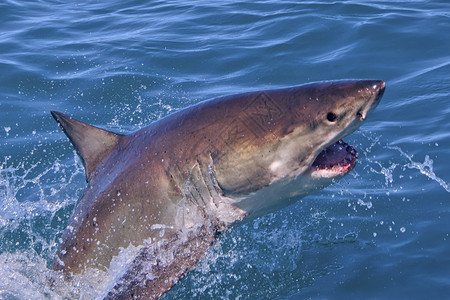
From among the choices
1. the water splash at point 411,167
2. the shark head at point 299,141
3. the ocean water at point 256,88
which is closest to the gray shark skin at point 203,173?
the shark head at point 299,141

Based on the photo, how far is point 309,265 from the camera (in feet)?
17.3

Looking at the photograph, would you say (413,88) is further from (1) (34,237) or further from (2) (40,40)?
(2) (40,40)

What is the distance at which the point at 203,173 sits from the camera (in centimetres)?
423

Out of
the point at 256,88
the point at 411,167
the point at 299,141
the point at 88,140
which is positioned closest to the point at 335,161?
the point at 299,141

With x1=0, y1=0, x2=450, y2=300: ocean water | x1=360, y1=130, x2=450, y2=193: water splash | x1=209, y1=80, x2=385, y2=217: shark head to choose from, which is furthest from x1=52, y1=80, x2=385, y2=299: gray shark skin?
x1=360, y1=130, x2=450, y2=193: water splash

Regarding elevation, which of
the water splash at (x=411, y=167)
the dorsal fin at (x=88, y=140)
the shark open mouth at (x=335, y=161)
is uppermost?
the dorsal fin at (x=88, y=140)

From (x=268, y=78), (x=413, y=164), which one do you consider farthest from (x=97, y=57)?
(x=413, y=164)

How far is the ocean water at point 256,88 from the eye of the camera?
5160 millimetres

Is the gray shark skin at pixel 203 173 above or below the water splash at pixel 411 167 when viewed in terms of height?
above

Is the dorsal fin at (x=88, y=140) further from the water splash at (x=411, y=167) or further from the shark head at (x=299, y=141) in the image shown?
the water splash at (x=411, y=167)

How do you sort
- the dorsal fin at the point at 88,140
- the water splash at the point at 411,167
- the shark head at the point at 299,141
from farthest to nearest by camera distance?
1. the water splash at the point at 411,167
2. the dorsal fin at the point at 88,140
3. the shark head at the point at 299,141

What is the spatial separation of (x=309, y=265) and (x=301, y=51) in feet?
15.6

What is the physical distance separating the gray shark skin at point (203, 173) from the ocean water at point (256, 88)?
1.40 feet

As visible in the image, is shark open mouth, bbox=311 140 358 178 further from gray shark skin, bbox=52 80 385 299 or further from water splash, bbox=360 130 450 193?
water splash, bbox=360 130 450 193
